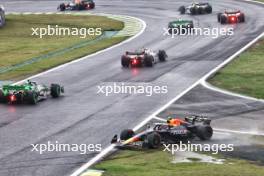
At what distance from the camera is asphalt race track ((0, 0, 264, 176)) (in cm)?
2847

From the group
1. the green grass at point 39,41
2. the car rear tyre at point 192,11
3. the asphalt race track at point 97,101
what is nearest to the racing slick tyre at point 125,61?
the asphalt race track at point 97,101

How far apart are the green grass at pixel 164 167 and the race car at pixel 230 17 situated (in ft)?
153

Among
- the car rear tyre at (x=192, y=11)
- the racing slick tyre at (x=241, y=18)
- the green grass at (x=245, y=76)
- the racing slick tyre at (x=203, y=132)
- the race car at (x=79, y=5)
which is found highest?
the racing slick tyre at (x=203, y=132)

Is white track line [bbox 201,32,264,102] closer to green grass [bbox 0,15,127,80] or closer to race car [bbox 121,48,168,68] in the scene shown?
race car [bbox 121,48,168,68]

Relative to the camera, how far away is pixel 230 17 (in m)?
73.7

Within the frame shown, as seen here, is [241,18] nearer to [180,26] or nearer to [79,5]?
[180,26]

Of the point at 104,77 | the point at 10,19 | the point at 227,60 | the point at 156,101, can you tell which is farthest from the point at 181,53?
the point at 10,19

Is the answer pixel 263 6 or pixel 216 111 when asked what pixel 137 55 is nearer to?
pixel 216 111

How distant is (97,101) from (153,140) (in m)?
11.5

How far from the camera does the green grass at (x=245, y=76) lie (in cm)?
4200

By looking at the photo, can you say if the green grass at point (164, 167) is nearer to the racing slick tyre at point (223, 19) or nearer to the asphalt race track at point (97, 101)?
the asphalt race track at point (97, 101)

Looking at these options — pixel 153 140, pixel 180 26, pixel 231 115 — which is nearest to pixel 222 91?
pixel 231 115

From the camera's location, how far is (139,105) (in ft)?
127

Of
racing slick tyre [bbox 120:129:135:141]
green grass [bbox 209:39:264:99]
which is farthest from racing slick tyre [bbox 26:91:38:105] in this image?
green grass [bbox 209:39:264:99]
